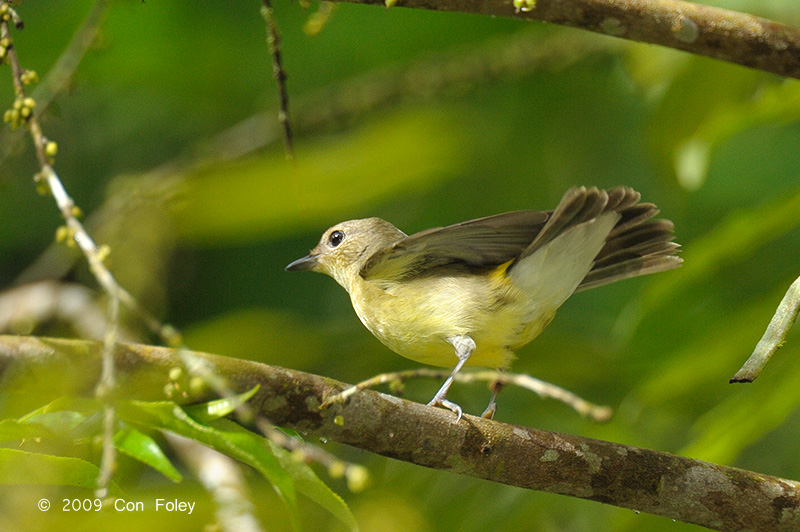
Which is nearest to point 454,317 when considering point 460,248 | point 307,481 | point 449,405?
point 460,248

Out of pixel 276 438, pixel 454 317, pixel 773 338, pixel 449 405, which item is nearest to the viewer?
pixel 276 438

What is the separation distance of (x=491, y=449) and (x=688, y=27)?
1.24 metres

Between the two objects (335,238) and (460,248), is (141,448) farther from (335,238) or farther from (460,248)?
(335,238)

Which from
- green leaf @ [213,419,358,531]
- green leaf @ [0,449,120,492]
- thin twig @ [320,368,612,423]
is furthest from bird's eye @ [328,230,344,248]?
green leaf @ [0,449,120,492]

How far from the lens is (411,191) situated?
15.4 ft

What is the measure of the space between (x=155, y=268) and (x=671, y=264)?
2.28 m

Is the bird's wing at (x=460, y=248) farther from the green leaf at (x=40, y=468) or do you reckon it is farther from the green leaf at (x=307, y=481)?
the green leaf at (x=40, y=468)

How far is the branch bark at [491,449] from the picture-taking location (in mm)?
2021

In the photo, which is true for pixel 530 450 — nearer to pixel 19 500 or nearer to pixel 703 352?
pixel 703 352

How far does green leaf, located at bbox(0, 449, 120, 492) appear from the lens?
206 cm

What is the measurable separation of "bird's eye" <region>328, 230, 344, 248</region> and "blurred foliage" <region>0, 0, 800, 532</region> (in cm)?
22

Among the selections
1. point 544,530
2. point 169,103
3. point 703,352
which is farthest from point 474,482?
point 169,103

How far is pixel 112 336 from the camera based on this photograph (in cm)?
168

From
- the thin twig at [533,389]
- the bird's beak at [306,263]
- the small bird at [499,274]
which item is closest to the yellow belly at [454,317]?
the small bird at [499,274]
